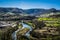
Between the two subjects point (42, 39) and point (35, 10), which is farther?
point (35, 10)

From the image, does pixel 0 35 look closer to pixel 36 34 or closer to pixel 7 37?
pixel 7 37

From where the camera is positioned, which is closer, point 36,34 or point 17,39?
point 17,39

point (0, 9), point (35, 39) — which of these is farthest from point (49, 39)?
point (0, 9)

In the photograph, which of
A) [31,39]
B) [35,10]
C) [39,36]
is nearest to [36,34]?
[39,36]

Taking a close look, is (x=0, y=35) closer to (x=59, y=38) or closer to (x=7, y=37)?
(x=7, y=37)

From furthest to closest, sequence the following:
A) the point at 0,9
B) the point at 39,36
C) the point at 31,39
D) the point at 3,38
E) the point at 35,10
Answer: the point at 35,10 → the point at 0,9 → the point at 39,36 → the point at 31,39 → the point at 3,38

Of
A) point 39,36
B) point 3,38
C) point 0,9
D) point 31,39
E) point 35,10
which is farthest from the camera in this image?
point 35,10

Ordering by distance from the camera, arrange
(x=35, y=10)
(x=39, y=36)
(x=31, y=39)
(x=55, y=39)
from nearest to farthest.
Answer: (x=55, y=39) < (x=31, y=39) < (x=39, y=36) < (x=35, y=10)

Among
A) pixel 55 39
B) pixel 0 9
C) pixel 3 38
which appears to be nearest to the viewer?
pixel 3 38

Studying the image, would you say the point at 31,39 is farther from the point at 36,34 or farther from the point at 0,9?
the point at 0,9
